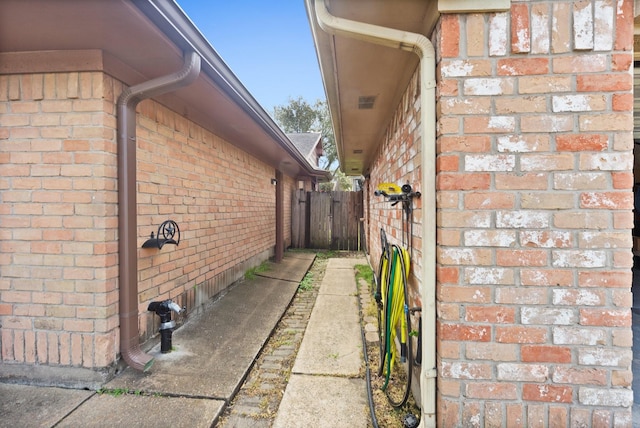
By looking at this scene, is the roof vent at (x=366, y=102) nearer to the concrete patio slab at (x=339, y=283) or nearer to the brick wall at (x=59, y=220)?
the brick wall at (x=59, y=220)

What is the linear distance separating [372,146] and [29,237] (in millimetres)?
4186

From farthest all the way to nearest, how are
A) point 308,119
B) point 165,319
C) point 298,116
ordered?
1. point 298,116
2. point 308,119
3. point 165,319

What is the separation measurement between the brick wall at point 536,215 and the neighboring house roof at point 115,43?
1.55 meters

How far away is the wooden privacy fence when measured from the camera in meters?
8.84

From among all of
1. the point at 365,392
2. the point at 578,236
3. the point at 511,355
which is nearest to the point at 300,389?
the point at 365,392

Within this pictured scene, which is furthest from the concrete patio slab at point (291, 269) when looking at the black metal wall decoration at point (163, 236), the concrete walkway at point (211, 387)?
the black metal wall decoration at point (163, 236)

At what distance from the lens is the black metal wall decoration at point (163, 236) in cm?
242

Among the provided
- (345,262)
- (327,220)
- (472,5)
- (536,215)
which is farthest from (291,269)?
(472,5)

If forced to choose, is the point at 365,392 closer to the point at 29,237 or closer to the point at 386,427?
the point at 386,427

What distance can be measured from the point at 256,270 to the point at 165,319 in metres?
3.03

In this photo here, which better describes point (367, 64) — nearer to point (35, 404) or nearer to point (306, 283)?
point (35, 404)

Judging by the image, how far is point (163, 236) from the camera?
8.53 feet

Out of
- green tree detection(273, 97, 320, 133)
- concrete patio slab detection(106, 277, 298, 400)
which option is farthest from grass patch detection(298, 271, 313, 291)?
green tree detection(273, 97, 320, 133)

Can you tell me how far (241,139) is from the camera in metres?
4.42
